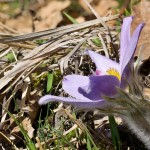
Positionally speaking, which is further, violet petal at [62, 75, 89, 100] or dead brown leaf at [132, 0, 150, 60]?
dead brown leaf at [132, 0, 150, 60]

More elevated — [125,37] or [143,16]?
[143,16]

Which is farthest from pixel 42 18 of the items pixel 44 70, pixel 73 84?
pixel 73 84

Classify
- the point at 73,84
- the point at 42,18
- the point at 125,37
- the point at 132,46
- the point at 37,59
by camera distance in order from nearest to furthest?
the point at 132,46, the point at 125,37, the point at 73,84, the point at 37,59, the point at 42,18

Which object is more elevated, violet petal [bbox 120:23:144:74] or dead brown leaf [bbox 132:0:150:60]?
dead brown leaf [bbox 132:0:150:60]

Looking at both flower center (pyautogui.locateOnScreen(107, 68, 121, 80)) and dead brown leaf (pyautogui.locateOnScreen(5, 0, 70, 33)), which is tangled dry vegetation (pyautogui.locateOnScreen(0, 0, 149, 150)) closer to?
flower center (pyautogui.locateOnScreen(107, 68, 121, 80))

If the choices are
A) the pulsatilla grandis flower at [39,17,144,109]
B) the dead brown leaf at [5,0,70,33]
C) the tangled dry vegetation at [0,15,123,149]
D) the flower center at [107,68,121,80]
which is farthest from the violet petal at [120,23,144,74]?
the dead brown leaf at [5,0,70,33]

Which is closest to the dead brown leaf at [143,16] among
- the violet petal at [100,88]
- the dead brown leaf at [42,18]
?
the violet petal at [100,88]

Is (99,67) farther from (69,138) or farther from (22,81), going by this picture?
(22,81)

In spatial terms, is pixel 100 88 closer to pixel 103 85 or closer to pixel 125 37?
pixel 103 85

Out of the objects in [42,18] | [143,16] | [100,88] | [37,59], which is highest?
[42,18]

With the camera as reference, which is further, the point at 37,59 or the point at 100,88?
the point at 37,59

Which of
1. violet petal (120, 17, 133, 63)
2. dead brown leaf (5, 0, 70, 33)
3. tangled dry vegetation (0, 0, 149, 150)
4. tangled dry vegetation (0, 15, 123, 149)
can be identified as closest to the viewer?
violet petal (120, 17, 133, 63)
